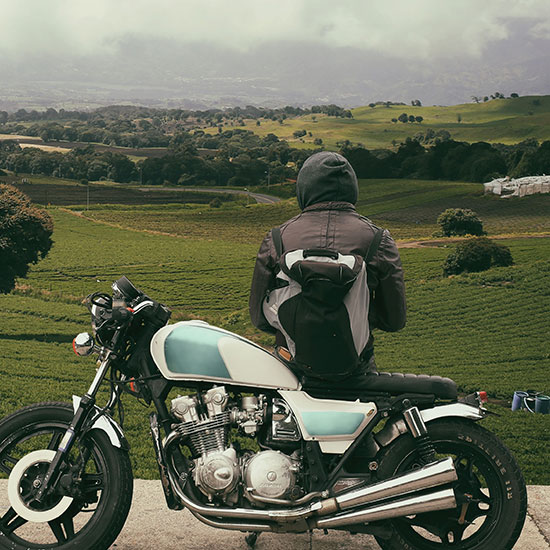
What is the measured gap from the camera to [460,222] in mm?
8750

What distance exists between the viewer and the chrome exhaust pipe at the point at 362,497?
256 centimetres

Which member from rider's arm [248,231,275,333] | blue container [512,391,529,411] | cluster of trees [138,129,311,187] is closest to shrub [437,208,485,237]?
cluster of trees [138,129,311,187]

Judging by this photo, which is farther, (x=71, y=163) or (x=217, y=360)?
(x=71, y=163)

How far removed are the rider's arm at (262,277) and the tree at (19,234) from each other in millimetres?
6270

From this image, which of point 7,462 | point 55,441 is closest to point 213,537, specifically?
point 55,441

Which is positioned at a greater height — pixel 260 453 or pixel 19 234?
pixel 260 453

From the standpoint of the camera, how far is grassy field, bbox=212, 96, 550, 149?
9289 millimetres

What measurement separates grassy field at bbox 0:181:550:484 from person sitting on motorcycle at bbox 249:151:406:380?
156 inches

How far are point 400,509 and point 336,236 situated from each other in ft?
3.21

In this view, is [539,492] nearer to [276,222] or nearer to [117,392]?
[117,392]

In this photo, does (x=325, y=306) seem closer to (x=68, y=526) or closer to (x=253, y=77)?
(x=68, y=526)

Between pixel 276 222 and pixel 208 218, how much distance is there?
0.89 m

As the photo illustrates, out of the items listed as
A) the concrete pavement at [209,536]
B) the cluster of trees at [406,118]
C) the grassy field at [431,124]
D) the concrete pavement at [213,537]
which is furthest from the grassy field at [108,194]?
the concrete pavement at [213,537]

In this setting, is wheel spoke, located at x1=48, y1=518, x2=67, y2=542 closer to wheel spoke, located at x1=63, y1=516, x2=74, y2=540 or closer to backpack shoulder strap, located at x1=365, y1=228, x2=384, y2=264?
wheel spoke, located at x1=63, y1=516, x2=74, y2=540
